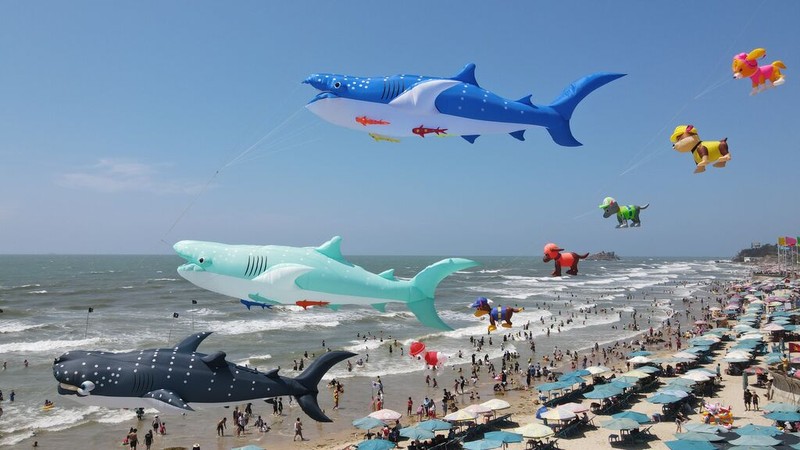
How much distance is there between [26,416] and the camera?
2705cm

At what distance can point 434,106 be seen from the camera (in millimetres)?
8039

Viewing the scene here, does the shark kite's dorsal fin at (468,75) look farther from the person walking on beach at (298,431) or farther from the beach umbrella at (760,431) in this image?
the person walking on beach at (298,431)

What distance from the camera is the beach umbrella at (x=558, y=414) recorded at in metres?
22.2

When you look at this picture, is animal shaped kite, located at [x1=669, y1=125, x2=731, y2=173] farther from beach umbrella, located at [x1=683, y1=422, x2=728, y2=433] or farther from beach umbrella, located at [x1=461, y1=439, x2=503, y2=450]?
beach umbrella, located at [x1=683, y1=422, x2=728, y2=433]

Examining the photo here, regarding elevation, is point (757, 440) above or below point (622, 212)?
below

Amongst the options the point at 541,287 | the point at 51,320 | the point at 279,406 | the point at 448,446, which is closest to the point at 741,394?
the point at 448,446

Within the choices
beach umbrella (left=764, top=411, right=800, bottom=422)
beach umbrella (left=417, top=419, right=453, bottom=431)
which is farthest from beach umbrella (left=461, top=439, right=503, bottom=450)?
beach umbrella (left=764, top=411, right=800, bottom=422)

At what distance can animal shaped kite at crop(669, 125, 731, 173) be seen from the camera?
9.23 metres

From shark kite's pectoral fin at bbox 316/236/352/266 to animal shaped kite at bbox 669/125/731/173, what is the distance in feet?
19.4

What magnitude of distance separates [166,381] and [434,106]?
5372mm

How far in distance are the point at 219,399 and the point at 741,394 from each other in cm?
2919

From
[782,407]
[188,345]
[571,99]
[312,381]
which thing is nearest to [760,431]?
[782,407]

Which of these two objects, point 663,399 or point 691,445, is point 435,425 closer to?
point 691,445

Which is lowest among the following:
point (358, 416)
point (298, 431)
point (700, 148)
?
point (358, 416)
